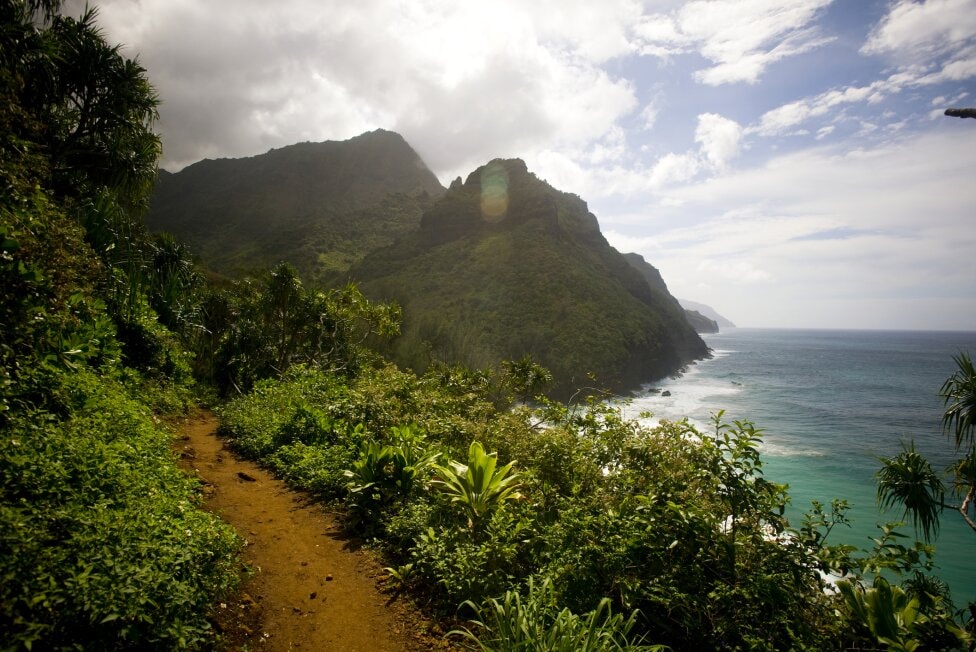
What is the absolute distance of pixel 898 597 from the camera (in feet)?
9.84

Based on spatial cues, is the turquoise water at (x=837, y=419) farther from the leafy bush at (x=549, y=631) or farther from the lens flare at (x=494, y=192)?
the lens flare at (x=494, y=192)

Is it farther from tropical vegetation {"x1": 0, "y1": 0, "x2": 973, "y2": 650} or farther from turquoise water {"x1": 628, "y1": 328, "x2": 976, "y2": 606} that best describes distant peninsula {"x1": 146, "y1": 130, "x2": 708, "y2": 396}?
tropical vegetation {"x1": 0, "y1": 0, "x2": 973, "y2": 650}

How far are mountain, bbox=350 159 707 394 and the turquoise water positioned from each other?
651 centimetres

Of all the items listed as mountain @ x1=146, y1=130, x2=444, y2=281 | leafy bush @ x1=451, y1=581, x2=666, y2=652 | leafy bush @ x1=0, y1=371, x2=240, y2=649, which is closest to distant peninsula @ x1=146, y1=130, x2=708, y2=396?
mountain @ x1=146, y1=130, x2=444, y2=281

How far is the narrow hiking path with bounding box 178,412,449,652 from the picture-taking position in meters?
3.26

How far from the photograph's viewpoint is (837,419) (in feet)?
142

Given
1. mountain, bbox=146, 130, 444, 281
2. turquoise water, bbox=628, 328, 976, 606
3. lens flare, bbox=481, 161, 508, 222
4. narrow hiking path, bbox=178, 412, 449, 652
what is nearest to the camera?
narrow hiking path, bbox=178, 412, 449, 652

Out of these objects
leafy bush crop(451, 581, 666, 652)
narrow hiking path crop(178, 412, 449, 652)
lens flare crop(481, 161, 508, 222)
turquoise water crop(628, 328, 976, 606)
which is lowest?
turquoise water crop(628, 328, 976, 606)

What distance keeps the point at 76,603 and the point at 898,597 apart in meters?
4.99

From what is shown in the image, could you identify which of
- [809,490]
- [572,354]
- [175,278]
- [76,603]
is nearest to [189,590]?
[76,603]

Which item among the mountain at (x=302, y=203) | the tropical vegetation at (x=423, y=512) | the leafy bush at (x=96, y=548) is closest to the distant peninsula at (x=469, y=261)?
the mountain at (x=302, y=203)

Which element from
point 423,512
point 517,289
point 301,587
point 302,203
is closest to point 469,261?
point 517,289

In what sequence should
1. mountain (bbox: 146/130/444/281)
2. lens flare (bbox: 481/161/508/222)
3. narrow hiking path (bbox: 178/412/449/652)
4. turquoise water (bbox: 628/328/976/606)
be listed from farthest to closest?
1. mountain (bbox: 146/130/444/281)
2. lens flare (bbox: 481/161/508/222)
3. turquoise water (bbox: 628/328/976/606)
4. narrow hiking path (bbox: 178/412/449/652)

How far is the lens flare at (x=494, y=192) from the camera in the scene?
69688 mm
